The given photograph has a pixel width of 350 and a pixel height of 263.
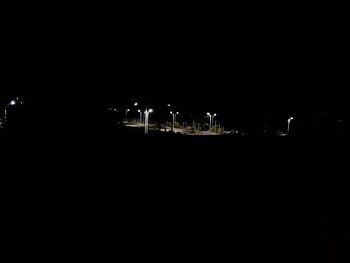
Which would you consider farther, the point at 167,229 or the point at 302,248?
the point at 167,229

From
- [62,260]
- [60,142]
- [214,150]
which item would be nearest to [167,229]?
[62,260]

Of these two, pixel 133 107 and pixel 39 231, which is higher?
pixel 133 107

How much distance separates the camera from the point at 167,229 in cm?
442

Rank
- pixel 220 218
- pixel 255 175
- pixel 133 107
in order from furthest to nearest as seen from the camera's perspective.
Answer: pixel 133 107, pixel 255 175, pixel 220 218

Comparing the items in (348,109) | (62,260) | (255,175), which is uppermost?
(348,109)

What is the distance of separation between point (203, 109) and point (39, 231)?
161 ft

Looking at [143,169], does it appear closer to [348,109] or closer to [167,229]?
[167,229]

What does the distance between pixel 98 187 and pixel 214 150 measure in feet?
15.4

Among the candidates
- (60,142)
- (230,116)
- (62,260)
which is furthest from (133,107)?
(62,260)

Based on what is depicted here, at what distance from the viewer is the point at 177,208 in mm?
5168

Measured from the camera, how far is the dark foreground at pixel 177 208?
12.6 feet

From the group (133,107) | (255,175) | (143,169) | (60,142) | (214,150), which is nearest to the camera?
(255,175)

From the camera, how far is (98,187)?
631 cm

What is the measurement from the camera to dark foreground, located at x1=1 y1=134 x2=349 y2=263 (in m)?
3.84
